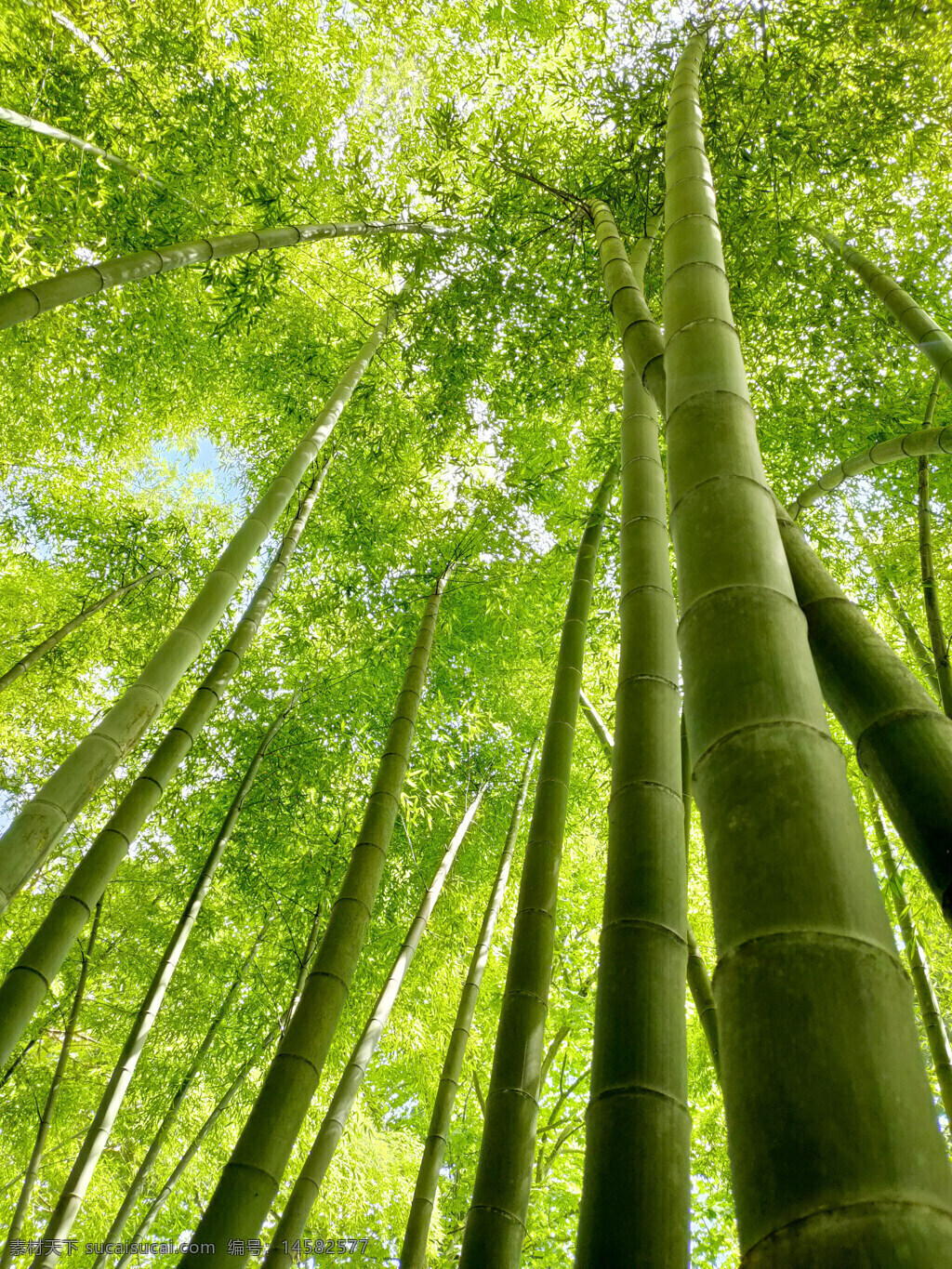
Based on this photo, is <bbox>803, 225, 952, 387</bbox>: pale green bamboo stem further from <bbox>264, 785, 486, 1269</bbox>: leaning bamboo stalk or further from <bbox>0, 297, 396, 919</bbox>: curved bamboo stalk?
<bbox>264, 785, 486, 1269</bbox>: leaning bamboo stalk

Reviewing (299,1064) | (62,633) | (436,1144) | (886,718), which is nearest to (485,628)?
(62,633)

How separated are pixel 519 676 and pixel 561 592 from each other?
854 millimetres

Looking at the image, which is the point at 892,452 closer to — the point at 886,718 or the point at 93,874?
the point at 886,718

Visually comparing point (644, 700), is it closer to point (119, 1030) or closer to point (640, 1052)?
point (640, 1052)

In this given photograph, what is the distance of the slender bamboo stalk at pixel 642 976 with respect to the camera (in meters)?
0.90

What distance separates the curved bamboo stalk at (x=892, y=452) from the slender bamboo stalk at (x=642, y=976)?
120cm

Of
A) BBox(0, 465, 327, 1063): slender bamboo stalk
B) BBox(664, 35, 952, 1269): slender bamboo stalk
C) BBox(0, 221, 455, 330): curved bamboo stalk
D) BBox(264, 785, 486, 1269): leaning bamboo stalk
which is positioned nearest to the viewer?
BBox(664, 35, 952, 1269): slender bamboo stalk

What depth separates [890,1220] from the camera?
1.60 ft

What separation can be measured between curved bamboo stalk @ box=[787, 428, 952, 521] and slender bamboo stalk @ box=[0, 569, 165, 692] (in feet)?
14.6

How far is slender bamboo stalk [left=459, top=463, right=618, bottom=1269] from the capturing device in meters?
1.56

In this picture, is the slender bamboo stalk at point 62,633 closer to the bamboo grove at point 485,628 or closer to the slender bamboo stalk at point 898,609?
the bamboo grove at point 485,628

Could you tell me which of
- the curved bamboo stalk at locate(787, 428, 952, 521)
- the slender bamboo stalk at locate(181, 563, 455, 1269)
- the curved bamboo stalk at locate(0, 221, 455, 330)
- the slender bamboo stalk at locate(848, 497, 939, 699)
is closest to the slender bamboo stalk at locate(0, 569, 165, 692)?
the curved bamboo stalk at locate(0, 221, 455, 330)

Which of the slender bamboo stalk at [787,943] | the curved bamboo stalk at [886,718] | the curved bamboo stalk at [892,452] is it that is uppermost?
the curved bamboo stalk at [892,452]

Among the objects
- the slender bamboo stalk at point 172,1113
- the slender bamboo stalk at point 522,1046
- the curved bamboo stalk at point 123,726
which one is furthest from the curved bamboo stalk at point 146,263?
the slender bamboo stalk at point 172,1113
